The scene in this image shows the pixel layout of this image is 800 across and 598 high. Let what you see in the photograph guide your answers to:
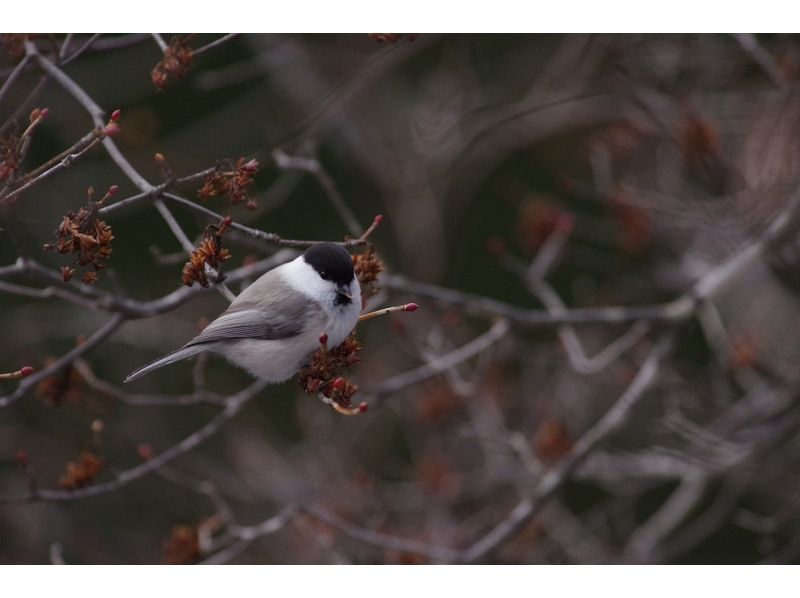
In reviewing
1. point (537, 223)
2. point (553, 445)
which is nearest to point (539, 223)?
point (537, 223)

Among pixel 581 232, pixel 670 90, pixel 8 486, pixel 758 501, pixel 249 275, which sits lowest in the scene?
pixel 758 501

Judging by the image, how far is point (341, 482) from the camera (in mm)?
2900

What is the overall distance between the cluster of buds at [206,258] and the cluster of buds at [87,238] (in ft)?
0.39

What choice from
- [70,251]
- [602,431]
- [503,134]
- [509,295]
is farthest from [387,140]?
[70,251]

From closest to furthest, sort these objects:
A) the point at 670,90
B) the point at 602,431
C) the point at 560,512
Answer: the point at 602,431 → the point at 670,90 → the point at 560,512

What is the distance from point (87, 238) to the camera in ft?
3.93

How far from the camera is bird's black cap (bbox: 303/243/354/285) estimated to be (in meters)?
1.34

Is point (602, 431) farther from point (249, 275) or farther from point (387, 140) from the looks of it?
point (387, 140)

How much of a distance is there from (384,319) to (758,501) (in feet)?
4.59

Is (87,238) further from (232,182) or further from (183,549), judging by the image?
(183,549)

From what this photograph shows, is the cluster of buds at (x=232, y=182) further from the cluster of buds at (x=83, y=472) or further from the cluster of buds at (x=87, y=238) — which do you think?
the cluster of buds at (x=83, y=472)

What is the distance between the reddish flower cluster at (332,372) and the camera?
3.96 feet

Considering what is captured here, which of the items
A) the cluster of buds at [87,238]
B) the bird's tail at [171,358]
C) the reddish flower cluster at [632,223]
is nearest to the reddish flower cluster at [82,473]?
the bird's tail at [171,358]

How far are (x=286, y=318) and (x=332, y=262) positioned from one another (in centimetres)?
16
